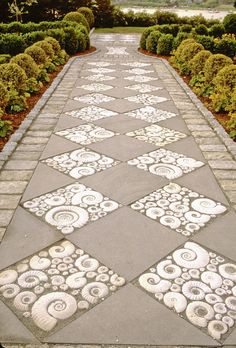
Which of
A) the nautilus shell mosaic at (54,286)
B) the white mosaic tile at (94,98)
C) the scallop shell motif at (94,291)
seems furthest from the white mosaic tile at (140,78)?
the scallop shell motif at (94,291)

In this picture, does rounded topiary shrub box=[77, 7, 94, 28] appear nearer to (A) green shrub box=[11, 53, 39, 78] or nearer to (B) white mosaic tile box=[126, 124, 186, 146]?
(A) green shrub box=[11, 53, 39, 78]

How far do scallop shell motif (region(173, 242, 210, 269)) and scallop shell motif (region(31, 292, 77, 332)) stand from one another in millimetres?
908

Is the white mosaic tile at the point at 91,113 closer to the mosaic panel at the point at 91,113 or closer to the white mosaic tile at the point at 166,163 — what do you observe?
the mosaic panel at the point at 91,113

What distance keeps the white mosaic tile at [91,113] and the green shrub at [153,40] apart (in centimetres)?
745

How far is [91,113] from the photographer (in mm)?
6109

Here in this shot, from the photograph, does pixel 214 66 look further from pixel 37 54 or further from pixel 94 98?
pixel 37 54

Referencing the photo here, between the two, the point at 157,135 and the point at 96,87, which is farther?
the point at 96,87

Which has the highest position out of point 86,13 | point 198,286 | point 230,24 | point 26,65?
point 86,13

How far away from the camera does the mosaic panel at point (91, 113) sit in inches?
232

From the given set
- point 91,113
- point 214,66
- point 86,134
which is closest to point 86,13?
point 214,66

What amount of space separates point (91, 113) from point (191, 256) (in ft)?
13.0

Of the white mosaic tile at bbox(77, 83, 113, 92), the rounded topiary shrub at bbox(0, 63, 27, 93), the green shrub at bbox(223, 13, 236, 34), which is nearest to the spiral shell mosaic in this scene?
the rounded topiary shrub at bbox(0, 63, 27, 93)

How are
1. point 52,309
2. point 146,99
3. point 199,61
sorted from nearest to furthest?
point 52,309 < point 146,99 < point 199,61

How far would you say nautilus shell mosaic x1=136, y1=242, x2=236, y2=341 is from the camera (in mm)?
2180
